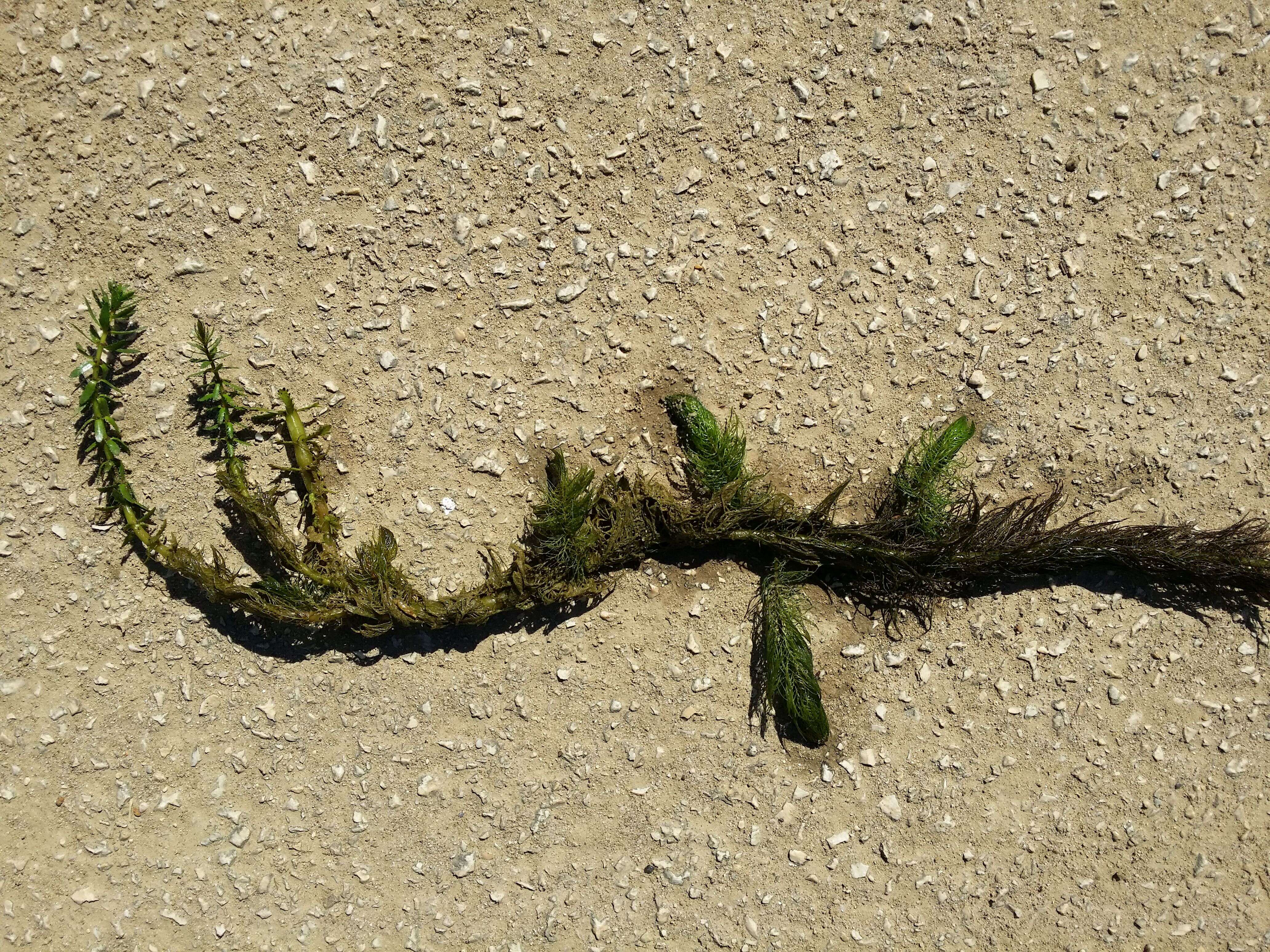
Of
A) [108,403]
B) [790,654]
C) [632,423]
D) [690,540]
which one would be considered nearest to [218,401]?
[108,403]

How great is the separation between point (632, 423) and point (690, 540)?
0.43 m

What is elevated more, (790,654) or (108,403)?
(790,654)

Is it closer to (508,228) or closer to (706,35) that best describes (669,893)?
(508,228)

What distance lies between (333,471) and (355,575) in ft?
1.20

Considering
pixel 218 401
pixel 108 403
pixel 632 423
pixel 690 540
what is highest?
pixel 632 423

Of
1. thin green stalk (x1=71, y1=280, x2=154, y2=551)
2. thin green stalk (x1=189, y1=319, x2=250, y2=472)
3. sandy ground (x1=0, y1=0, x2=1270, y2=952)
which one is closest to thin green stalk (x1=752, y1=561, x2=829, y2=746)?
sandy ground (x1=0, y1=0, x2=1270, y2=952)

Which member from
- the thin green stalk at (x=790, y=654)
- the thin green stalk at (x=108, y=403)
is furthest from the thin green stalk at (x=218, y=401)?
the thin green stalk at (x=790, y=654)

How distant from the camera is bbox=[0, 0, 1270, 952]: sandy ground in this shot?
2.45m

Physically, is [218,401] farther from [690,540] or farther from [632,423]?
[690,540]

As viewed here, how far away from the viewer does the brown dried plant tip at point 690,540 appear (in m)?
2.39

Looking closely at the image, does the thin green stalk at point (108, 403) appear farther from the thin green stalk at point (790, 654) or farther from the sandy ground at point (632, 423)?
the thin green stalk at point (790, 654)

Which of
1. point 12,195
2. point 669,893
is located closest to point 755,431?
point 669,893

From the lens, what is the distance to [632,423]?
8.25ft

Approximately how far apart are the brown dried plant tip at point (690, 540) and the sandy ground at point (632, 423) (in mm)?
90
